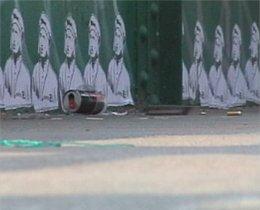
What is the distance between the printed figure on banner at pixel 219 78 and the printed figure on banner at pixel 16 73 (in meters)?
5.14

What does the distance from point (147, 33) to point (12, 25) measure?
3.39 meters

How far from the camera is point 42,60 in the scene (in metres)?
13.6

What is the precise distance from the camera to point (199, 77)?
16.5m

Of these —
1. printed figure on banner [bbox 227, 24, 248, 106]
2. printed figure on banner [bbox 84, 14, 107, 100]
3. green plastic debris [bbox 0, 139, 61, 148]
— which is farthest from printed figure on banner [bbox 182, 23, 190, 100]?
green plastic debris [bbox 0, 139, 61, 148]

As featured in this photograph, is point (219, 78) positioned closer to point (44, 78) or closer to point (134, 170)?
point (44, 78)

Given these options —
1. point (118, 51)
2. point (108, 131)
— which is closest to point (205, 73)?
point (118, 51)

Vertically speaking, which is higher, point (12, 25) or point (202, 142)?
point (12, 25)

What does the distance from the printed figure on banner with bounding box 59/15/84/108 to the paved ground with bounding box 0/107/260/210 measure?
3.18 metres

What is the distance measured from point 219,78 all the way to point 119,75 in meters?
3.02

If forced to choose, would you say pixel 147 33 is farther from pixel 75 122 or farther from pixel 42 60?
pixel 75 122

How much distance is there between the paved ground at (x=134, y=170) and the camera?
5613 mm

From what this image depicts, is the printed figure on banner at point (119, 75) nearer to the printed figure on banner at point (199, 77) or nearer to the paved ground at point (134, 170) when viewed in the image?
the printed figure on banner at point (199, 77)

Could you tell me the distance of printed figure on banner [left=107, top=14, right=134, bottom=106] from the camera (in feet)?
48.9

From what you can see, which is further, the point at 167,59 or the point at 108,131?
the point at 167,59
